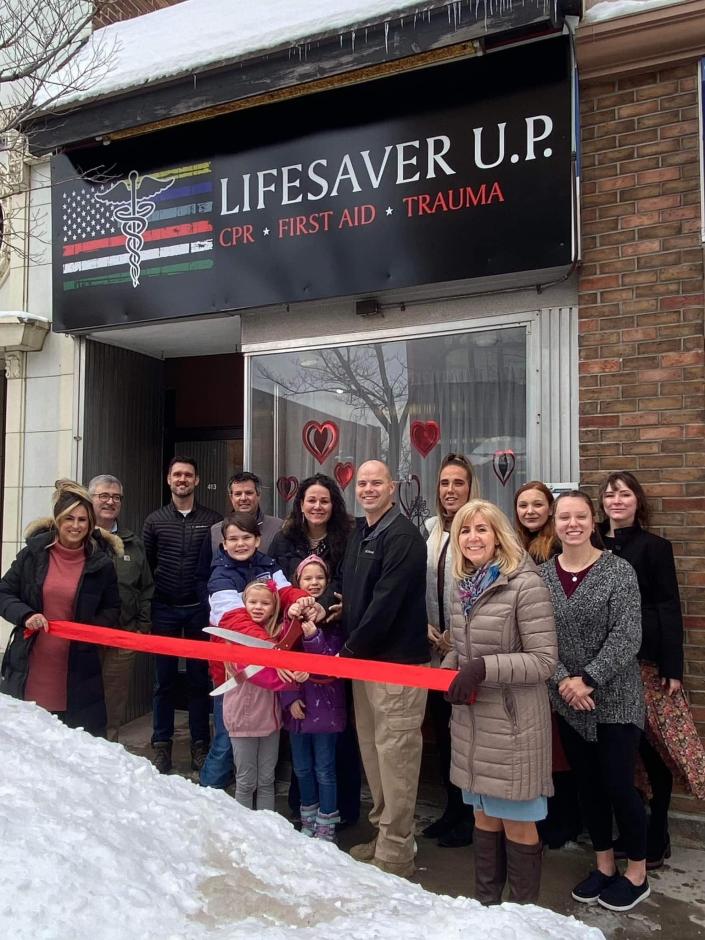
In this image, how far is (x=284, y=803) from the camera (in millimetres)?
4457

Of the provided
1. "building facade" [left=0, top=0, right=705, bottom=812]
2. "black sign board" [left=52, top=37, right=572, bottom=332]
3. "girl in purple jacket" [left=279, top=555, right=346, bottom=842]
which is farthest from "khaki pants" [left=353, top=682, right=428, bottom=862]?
"black sign board" [left=52, top=37, right=572, bottom=332]

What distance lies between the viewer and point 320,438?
5.42 meters

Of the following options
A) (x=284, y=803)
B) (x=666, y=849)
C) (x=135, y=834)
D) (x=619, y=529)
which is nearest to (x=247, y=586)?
→ (x=284, y=803)

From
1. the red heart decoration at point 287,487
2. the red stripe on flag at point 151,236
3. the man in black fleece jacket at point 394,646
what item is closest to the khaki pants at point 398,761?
the man in black fleece jacket at point 394,646

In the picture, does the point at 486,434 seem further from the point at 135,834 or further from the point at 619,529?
the point at 135,834

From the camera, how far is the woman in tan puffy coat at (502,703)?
110 inches

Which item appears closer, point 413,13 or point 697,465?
point 697,465

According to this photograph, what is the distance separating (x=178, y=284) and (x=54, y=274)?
1.27m

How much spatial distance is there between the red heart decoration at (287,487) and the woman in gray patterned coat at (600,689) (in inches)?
99.3

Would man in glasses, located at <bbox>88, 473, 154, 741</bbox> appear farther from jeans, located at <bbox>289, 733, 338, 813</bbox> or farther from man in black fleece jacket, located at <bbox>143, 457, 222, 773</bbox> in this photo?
jeans, located at <bbox>289, 733, 338, 813</bbox>

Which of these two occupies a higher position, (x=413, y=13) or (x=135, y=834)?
(x=413, y=13)

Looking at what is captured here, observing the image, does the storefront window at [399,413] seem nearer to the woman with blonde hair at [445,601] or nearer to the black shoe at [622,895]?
the woman with blonde hair at [445,601]

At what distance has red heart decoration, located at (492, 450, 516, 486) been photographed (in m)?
4.76

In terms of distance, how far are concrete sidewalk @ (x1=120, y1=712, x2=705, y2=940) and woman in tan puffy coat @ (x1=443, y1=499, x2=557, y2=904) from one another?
475 millimetres
